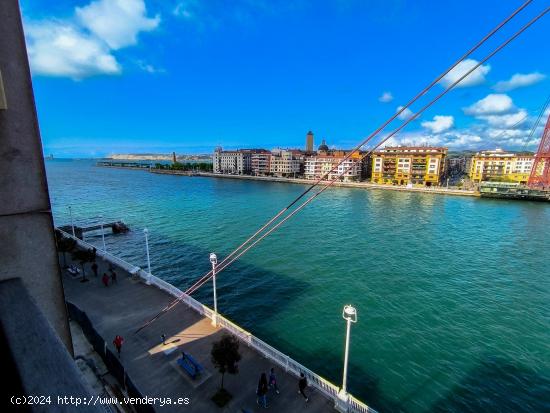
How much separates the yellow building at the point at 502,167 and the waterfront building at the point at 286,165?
62.3 m

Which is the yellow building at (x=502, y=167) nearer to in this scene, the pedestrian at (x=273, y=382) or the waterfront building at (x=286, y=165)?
the waterfront building at (x=286, y=165)

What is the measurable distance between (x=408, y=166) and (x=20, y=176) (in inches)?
3947

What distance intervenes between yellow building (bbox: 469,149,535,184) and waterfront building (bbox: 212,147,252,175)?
86.9 metres

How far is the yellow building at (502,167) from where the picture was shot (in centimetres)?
8769

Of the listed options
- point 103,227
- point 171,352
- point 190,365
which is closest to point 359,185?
point 103,227

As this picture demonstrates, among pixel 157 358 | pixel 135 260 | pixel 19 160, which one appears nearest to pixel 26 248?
pixel 19 160

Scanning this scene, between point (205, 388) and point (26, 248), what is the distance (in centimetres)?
883

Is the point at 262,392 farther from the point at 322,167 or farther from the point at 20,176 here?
the point at 322,167

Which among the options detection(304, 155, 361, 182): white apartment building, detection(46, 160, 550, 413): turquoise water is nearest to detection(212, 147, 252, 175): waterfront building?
detection(304, 155, 361, 182): white apartment building

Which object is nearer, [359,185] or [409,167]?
[409,167]

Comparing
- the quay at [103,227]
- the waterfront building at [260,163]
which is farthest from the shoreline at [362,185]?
the quay at [103,227]

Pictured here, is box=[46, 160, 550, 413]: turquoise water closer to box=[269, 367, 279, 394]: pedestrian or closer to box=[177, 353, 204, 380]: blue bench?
box=[269, 367, 279, 394]: pedestrian

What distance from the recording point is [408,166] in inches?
3583

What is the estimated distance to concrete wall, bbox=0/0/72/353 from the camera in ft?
6.76
